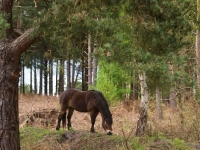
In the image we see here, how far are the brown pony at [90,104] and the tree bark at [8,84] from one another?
11.0 ft

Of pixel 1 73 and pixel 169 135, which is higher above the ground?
pixel 1 73

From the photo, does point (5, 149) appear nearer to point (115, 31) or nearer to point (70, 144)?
point (70, 144)

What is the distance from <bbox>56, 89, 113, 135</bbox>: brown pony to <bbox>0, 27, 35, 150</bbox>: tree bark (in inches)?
131

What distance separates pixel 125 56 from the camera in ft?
22.8

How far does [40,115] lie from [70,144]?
17.4 feet

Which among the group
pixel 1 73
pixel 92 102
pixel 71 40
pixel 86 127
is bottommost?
pixel 86 127

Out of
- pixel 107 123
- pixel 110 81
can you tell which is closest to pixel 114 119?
pixel 110 81

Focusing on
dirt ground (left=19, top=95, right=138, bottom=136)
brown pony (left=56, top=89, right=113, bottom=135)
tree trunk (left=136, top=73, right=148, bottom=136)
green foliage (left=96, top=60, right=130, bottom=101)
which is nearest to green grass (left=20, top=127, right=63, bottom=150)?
brown pony (left=56, top=89, right=113, bottom=135)

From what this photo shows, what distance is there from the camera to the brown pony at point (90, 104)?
10.6 meters

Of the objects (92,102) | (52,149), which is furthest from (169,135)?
(52,149)

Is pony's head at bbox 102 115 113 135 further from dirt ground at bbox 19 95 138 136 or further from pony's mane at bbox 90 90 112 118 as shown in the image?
dirt ground at bbox 19 95 138 136

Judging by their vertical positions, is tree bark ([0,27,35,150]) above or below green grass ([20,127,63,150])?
above

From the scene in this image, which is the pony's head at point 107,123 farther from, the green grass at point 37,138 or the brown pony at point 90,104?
the green grass at point 37,138

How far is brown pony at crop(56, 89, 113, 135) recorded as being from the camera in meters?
10.6
